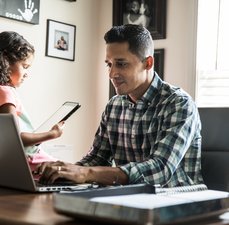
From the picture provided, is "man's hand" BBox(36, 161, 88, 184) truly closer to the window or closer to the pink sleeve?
the pink sleeve

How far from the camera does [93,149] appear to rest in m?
1.98

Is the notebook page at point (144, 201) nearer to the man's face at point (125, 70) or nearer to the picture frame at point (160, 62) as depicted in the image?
the man's face at point (125, 70)

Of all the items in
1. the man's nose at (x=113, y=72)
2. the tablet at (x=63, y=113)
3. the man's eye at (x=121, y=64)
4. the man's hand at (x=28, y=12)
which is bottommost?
the tablet at (x=63, y=113)

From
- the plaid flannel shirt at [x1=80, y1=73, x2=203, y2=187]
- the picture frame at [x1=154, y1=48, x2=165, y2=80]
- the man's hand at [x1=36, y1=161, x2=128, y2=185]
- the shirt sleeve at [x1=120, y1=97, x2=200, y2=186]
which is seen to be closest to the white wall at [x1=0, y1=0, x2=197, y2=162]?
the picture frame at [x1=154, y1=48, x2=165, y2=80]

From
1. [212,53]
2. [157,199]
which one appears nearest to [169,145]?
[157,199]

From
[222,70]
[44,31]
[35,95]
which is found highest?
[44,31]

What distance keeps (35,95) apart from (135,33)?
128cm

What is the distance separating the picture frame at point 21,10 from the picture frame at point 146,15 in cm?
65

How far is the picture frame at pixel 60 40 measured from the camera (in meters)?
3.10

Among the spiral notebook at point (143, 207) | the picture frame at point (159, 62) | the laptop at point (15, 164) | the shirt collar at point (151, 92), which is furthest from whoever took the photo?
the picture frame at point (159, 62)

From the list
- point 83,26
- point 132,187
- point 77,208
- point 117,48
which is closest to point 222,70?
point 83,26

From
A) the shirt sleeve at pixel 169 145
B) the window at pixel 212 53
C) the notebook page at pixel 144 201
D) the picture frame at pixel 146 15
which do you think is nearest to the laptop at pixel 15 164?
the shirt sleeve at pixel 169 145

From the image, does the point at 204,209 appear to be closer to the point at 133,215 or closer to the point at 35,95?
the point at 133,215

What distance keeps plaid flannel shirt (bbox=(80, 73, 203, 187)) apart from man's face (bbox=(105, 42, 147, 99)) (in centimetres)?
6
